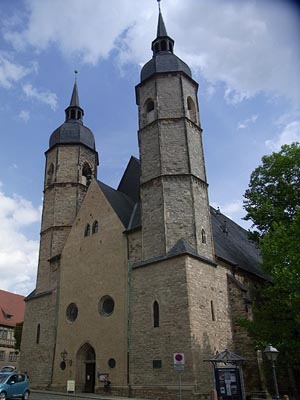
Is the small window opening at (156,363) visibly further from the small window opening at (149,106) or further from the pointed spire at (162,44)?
the pointed spire at (162,44)

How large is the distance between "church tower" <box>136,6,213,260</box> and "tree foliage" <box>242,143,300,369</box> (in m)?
3.17

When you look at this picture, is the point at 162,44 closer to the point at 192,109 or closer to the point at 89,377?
the point at 192,109

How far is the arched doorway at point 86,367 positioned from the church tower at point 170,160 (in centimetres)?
625

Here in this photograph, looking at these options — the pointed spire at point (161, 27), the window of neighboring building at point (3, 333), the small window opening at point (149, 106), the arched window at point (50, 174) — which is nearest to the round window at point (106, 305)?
the arched window at point (50, 174)

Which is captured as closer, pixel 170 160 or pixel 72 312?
pixel 170 160

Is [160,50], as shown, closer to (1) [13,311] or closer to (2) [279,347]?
(2) [279,347]

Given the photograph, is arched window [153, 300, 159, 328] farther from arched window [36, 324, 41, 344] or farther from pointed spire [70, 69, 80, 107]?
pointed spire [70, 69, 80, 107]

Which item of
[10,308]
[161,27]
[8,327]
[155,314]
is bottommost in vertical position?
[155,314]

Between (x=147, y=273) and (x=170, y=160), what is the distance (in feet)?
21.2

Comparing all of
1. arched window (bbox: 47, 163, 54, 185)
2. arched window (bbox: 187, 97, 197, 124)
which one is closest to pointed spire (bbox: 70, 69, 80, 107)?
arched window (bbox: 47, 163, 54, 185)

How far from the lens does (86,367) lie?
2158 centimetres

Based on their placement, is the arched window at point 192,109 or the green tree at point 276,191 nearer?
the green tree at point 276,191

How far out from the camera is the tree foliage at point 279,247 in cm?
1585

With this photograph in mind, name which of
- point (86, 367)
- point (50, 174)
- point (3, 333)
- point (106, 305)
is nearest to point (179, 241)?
point (106, 305)
